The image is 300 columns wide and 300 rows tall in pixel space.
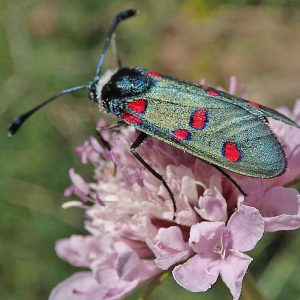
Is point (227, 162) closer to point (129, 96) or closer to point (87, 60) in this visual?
point (129, 96)

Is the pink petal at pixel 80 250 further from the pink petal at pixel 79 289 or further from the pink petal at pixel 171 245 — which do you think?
the pink petal at pixel 171 245

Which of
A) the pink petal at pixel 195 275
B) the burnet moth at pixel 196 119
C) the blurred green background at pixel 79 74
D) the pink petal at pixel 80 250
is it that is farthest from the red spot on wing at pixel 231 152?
the blurred green background at pixel 79 74

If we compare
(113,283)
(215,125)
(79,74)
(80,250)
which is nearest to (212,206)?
(215,125)

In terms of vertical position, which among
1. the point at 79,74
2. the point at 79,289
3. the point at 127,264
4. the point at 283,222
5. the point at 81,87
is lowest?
the point at 79,74

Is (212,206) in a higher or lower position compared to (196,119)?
lower

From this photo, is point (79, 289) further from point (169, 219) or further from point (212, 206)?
point (212, 206)

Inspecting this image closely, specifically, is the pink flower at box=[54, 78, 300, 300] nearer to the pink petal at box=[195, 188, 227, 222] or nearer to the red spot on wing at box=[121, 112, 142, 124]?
the pink petal at box=[195, 188, 227, 222]
